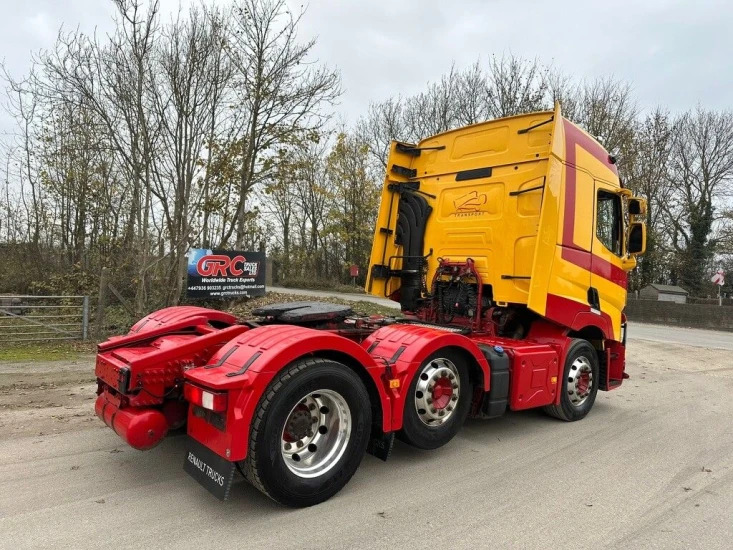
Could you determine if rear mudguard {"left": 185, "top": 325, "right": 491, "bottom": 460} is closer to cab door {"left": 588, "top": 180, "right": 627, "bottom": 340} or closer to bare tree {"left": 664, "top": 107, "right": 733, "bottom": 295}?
cab door {"left": 588, "top": 180, "right": 627, "bottom": 340}

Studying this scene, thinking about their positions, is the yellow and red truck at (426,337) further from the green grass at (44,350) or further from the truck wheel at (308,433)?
the green grass at (44,350)

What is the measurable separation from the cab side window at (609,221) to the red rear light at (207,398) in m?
4.89

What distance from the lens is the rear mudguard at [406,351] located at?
A: 12.7 feet

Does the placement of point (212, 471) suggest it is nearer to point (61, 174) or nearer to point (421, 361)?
point (421, 361)

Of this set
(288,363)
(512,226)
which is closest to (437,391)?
(288,363)

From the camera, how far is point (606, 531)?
3.15 m

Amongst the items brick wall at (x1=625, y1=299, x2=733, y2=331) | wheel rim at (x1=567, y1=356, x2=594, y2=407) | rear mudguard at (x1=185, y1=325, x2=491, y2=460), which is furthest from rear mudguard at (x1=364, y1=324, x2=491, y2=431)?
brick wall at (x1=625, y1=299, x2=733, y2=331)

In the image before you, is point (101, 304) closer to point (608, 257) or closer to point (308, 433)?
point (308, 433)

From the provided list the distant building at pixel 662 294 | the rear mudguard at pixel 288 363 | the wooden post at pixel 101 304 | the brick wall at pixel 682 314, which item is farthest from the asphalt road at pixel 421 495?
the distant building at pixel 662 294

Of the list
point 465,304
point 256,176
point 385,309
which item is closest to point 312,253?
point 385,309

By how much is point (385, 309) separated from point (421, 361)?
13.5 meters

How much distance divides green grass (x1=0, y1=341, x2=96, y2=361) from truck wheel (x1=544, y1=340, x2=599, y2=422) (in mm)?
7930

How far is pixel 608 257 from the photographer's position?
6152mm

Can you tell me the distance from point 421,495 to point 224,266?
1048 centimetres
